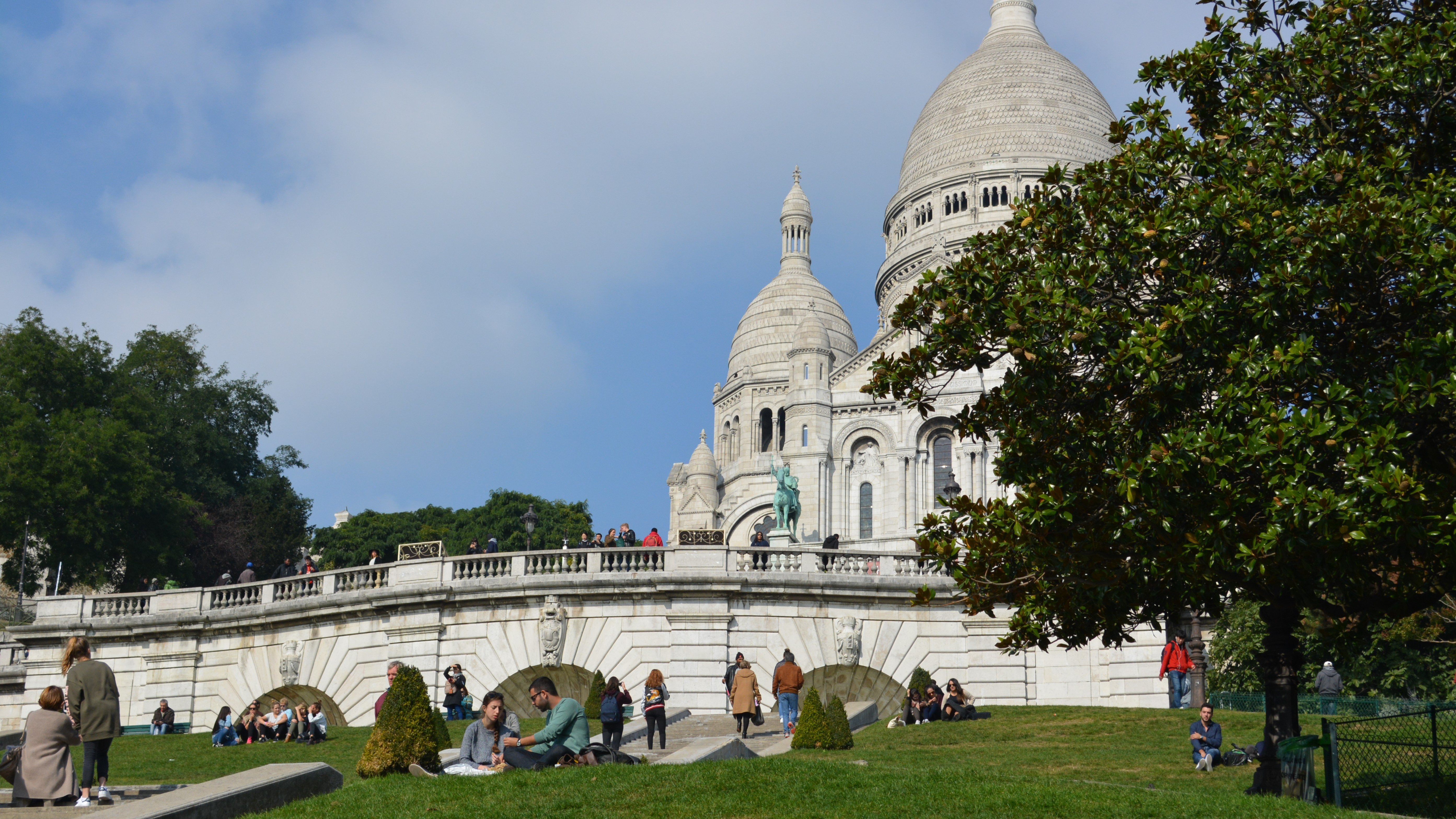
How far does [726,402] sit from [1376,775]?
260 feet

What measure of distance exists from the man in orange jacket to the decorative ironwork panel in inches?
435

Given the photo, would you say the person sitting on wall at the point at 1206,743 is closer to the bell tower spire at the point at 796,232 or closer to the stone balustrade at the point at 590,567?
the stone balustrade at the point at 590,567

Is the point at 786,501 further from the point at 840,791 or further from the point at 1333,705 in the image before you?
the point at 840,791

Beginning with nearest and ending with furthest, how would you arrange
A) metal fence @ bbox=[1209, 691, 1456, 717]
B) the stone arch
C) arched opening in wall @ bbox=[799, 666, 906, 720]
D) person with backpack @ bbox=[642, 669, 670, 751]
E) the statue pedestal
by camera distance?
person with backpack @ bbox=[642, 669, 670, 751], metal fence @ bbox=[1209, 691, 1456, 717], arched opening in wall @ bbox=[799, 666, 906, 720], the statue pedestal, the stone arch

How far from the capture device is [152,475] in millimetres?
51281

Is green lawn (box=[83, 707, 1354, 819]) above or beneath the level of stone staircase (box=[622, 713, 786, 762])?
beneath

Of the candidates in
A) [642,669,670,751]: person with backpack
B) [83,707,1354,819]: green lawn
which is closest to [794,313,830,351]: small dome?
[642,669,670,751]: person with backpack

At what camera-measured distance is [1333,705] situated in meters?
26.0

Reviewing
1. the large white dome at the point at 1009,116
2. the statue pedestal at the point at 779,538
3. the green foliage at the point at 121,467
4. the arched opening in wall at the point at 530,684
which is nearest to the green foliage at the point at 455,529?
the green foliage at the point at 121,467

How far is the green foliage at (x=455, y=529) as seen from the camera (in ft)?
275

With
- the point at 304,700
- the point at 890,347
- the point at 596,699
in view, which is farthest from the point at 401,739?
the point at 890,347

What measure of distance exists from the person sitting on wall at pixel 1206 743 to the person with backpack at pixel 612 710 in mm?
7611

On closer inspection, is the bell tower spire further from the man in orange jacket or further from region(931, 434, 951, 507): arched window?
the man in orange jacket

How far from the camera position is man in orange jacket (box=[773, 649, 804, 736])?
80.2 feet
